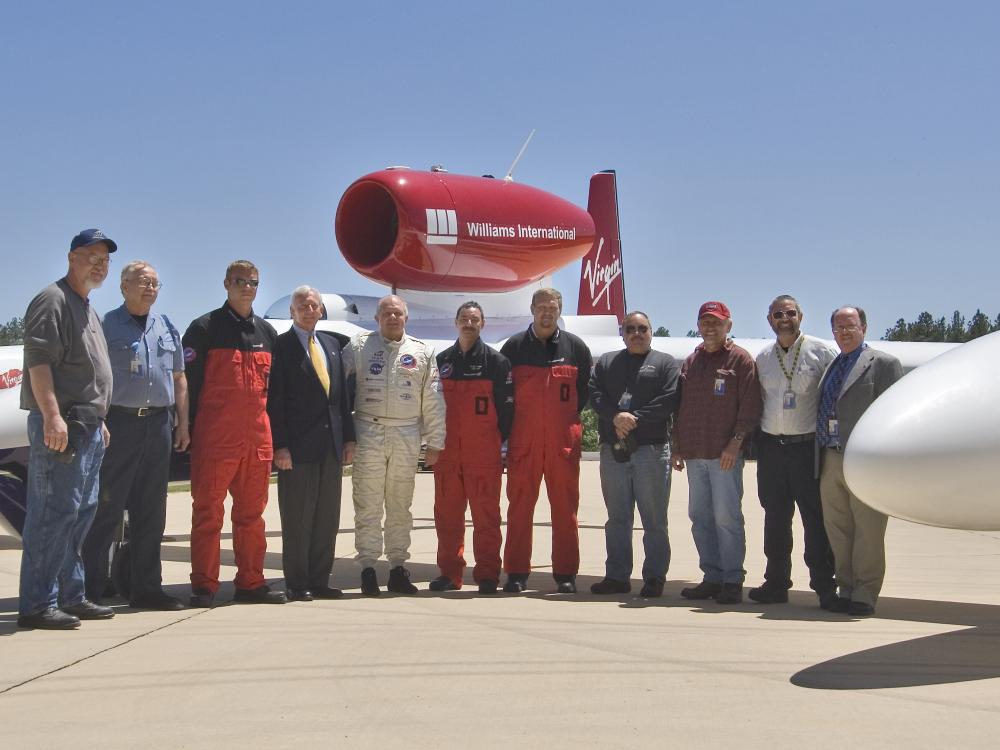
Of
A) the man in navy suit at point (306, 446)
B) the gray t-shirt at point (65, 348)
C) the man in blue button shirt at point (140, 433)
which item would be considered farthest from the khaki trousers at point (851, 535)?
the gray t-shirt at point (65, 348)

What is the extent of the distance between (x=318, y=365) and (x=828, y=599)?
109 inches

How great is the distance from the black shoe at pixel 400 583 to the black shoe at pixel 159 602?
109cm

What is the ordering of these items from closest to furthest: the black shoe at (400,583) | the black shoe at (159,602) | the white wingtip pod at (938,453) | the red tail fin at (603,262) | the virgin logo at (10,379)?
the white wingtip pod at (938,453)
the black shoe at (159,602)
the black shoe at (400,583)
the virgin logo at (10,379)
the red tail fin at (603,262)

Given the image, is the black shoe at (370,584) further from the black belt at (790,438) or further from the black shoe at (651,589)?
the black belt at (790,438)

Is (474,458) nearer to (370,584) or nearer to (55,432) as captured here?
(370,584)

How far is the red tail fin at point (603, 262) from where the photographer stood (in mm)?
18719

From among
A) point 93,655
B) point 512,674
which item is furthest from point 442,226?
point 512,674

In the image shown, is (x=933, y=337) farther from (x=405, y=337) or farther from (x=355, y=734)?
(x=355, y=734)

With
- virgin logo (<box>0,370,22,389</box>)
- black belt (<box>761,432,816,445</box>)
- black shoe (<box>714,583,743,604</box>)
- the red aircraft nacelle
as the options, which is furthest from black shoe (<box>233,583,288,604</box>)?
the red aircraft nacelle

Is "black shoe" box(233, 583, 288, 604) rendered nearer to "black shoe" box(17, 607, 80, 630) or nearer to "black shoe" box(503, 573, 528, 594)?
"black shoe" box(17, 607, 80, 630)

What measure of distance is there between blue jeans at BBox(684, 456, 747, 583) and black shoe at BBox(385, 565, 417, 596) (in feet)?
4.90

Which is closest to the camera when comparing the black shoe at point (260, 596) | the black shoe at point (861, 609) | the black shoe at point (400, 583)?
the black shoe at point (861, 609)

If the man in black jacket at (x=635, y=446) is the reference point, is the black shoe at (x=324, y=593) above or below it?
below

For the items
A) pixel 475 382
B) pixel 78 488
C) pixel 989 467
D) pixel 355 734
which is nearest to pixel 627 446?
pixel 475 382
